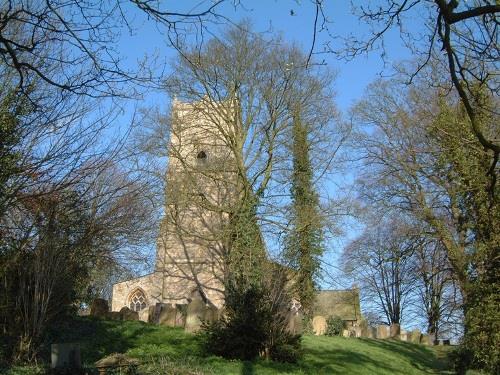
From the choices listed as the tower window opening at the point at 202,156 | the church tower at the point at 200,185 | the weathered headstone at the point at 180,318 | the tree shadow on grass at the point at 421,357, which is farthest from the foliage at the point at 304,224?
the weathered headstone at the point at 180,318

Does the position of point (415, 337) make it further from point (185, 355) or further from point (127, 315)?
point (185, 355)

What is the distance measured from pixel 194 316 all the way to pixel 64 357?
26.5 ft

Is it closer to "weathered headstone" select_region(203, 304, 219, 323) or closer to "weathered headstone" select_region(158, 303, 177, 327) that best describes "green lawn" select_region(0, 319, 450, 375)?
"weathered headstone" select_region(203, 304, 219, 323)

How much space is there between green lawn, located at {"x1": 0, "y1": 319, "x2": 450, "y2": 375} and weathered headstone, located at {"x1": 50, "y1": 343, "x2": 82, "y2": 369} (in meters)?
0.94

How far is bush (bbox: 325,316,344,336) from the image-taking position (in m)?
25.0

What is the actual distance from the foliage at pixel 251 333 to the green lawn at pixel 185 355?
0.44 metres

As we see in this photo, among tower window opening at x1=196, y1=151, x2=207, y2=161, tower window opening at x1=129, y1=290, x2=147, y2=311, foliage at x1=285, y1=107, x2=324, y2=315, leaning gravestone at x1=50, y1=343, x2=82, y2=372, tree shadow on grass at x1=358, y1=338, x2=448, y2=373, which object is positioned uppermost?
tower window opening at x1=196, y1=151, x2=207, y2=161

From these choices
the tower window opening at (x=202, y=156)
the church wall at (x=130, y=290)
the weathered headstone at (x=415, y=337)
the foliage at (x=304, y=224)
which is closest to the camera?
the foliage at (x=304, y=224)

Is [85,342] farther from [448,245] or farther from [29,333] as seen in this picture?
[448,245]

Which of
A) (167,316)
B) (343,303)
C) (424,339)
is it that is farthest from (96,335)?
(343,303)

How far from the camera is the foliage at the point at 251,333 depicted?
12.4 metres

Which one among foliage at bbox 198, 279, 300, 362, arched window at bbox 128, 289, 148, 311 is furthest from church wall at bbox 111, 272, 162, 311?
foliage at bbox 198, 279, 300, 362

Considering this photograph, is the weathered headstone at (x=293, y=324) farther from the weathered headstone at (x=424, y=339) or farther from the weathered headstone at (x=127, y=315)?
the weathered headstone at (x=424, y=339)

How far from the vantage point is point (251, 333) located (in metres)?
12.6
